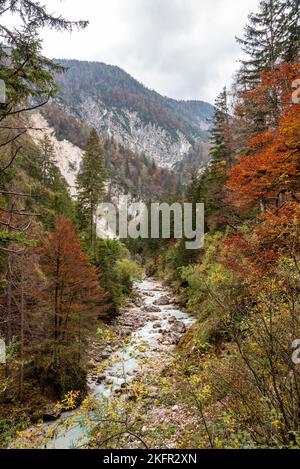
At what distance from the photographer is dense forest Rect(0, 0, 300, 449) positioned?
419 centimetres

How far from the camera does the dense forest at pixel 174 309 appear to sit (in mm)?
4188

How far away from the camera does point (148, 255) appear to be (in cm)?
6425

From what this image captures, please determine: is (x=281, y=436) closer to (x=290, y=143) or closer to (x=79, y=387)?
(x=290, y=143)

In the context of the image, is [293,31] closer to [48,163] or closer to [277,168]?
[277,168]

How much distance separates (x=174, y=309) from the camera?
91.4 ft

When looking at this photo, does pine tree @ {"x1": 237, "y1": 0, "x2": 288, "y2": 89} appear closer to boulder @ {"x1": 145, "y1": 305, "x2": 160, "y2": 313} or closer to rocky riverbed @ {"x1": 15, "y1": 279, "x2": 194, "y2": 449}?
rocky riverbed @ {"x1": 15, "y1": 279, "x2": 194, "y2": 449}

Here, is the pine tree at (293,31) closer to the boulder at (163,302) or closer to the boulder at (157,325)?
the boulder at (157,325)

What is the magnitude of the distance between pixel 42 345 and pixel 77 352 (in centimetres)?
160

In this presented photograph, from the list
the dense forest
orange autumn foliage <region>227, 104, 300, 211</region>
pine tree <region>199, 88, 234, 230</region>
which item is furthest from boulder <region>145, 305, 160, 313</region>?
orange autumn foliage <region>227, 104, 300, 211</region>

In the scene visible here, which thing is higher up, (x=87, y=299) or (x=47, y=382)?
(x=87, y=299)

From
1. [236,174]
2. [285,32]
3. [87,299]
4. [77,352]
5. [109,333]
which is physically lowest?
[77,352]

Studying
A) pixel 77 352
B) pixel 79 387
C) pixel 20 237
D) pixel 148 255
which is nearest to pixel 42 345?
pixel 77 352

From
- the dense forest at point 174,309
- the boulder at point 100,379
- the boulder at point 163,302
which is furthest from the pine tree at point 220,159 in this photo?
the boulder at point 100,379

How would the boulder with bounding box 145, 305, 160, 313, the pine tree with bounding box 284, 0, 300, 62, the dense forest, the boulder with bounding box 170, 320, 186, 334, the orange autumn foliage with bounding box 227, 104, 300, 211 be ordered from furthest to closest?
1. the boulder with bounding box 145, 305, 160, 313
2. the boulder with bounding box 170, 320, 186, 334
3. the pine tree with bounding box 284, 0, 300, 62
4. the orange autumn foliage with bounding box 227, 104, 300, 211
5. the dense forest
